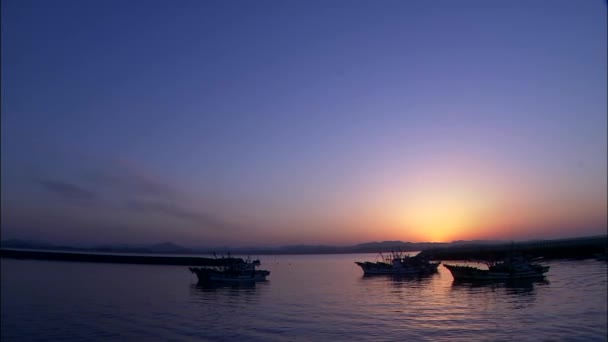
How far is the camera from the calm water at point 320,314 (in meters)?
24.0

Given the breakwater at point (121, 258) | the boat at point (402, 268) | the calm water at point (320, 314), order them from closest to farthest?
the calm water at point (320, 314), the boat at point (402, 268), the breakwater at point (121, 258)

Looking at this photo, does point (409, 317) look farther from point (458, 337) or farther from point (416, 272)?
point (416, 272)

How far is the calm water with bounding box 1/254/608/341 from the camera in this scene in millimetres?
24047

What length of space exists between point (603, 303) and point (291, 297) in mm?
23019

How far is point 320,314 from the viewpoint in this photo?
31000 mm

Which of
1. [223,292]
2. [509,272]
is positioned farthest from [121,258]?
[509,272]

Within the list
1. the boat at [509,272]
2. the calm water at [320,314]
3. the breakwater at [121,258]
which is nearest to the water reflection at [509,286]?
the calm water at [320,314]

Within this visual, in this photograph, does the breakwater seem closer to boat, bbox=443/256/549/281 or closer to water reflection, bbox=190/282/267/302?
water reflection, bbox=190/282/267/302

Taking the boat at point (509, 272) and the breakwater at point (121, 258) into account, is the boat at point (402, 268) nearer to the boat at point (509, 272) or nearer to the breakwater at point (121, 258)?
the boat at point (509, 272)

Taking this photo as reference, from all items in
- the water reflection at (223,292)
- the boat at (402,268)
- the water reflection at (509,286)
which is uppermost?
the boat at (402,268)

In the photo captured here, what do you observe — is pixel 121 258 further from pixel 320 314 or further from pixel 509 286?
pixel 320 314

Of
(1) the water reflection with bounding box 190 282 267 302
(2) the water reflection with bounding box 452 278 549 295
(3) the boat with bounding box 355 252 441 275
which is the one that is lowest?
(1) the water reflection with bounding box 190 282 267 302

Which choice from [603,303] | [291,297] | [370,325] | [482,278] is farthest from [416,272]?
[370,325]

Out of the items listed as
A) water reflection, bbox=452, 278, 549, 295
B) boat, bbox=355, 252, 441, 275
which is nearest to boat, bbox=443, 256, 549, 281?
water reflection, bbox=452, 278, 549, 295
